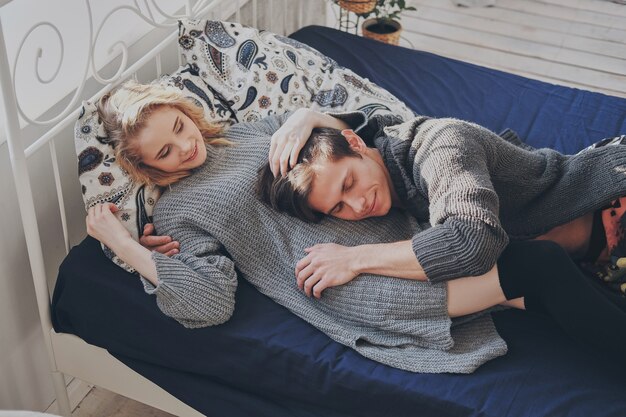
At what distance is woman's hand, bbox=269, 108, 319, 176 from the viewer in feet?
5.82

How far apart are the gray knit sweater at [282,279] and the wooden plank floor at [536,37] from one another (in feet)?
6.12

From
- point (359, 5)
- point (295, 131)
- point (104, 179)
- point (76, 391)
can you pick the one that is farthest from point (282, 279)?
point (359, 5)

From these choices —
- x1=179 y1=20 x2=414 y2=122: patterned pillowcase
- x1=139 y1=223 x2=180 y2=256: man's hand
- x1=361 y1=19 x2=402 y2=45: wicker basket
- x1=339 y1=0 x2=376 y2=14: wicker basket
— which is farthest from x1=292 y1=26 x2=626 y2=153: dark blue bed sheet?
x1=139 y1=223 x2=180 y2=256: man's hand

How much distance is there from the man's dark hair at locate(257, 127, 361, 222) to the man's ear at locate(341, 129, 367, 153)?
21mm

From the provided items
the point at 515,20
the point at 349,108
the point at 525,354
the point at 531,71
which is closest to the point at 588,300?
the point at 525,354

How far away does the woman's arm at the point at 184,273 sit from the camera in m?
1.65

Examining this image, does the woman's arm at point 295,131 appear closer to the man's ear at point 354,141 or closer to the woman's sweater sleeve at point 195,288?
the man's ear at point 354,141

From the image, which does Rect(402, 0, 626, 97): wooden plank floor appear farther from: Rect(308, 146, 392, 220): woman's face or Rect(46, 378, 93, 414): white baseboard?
Rect(46, 378, 93, 414): white baseboard

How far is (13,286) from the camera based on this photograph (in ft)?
6.11

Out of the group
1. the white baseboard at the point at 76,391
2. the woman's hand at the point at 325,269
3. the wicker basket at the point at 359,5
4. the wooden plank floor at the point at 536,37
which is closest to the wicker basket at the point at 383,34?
the wicker basket at the point at 359,5

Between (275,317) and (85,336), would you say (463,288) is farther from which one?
(85,336)

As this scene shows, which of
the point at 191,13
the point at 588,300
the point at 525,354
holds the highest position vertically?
the point at 191,13

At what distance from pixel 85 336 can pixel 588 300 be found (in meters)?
1.03

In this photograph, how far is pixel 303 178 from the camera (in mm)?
1711
